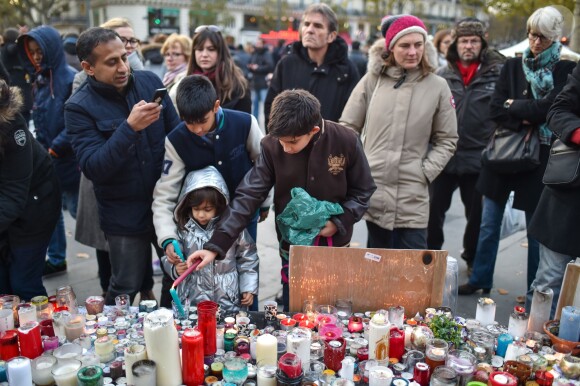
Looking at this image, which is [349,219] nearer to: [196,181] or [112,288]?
[196,181]

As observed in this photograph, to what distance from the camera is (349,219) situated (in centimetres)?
239

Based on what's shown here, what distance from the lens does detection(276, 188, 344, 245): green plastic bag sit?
2.29 m

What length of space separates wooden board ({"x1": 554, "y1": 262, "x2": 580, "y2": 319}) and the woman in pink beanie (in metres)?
1.09

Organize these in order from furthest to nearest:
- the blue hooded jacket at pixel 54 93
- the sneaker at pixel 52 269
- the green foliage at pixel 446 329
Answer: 1. the sneaker at pixel 52 269
2. the blue hooded jacket at pixel 54 93
3. the green foliage at pixel 446 329

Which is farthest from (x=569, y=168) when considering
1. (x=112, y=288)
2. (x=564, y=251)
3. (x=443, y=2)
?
(x=443, y=2)

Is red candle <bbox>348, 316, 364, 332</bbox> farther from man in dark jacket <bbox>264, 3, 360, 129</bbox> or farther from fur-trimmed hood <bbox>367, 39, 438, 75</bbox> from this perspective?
man in dark jacket <bbox>264, 3, 360, 129</bbox>

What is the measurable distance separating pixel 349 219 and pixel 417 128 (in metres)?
0.83

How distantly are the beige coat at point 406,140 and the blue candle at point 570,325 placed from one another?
1225mm

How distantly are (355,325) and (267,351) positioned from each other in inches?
16.5

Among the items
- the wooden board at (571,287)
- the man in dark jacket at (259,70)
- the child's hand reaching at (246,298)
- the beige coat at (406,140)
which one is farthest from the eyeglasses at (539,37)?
the man in dark jacket at (259,70)

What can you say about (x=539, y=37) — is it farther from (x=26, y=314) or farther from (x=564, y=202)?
(x=26, y=314)

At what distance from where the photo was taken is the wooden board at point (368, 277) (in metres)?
2.04

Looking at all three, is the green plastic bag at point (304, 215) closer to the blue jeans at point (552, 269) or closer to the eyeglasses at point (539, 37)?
the blue jeans at point (552, 269)

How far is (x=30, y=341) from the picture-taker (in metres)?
1.68
